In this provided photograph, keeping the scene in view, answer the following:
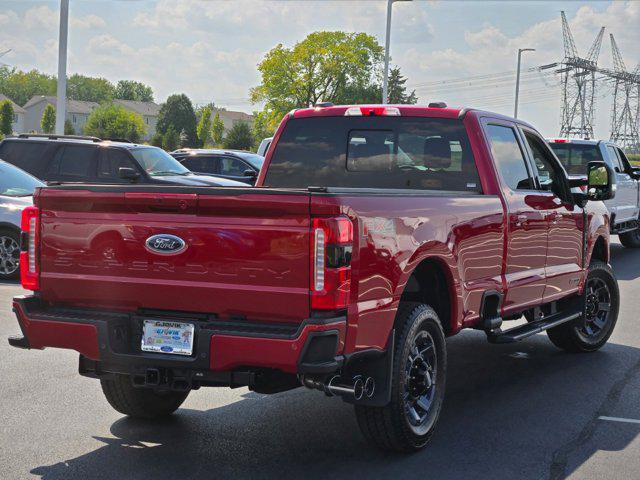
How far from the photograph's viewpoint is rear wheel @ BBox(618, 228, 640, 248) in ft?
68.0

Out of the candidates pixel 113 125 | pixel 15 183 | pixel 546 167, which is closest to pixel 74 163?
pixel 15 183

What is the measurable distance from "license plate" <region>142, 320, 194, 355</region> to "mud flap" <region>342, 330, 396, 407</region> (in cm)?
84

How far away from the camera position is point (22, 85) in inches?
7559

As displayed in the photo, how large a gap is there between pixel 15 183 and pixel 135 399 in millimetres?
8241

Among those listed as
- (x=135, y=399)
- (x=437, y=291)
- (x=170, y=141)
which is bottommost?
(x=135, y=399)

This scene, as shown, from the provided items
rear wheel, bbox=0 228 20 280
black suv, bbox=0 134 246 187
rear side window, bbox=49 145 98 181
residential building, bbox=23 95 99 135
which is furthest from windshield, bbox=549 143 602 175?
residential building, bbox=23 95 99 135

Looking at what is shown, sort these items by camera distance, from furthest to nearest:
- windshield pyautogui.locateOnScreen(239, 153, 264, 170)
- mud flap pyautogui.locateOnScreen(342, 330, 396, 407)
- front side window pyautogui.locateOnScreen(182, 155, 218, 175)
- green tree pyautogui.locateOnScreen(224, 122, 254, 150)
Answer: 1. green tree pyautogui.locateOnScreen(224, 122, 254, 150)
2. front side window pyautogui.locateOnScreen(182, 155, 218, 175)
3. windshield pyautogui.locateOnScreen(239, 153, 264, 170)
4. mud flap pyautogui.locateOnScreen(342, 330, 396, 407)

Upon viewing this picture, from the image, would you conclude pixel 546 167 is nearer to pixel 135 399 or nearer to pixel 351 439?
pixel 351 439

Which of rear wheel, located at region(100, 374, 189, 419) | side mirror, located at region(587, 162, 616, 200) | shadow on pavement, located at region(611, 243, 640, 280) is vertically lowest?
shadow on pavement, located at region(611, 243, 640, 280)

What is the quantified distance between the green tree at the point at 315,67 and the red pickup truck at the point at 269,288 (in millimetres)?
87807

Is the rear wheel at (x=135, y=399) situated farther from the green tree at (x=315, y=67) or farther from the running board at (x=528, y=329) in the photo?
the green tree at (x=315, y=67)

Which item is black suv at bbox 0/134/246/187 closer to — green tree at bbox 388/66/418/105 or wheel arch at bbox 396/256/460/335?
wheel arch at bbox 396/256/460/335

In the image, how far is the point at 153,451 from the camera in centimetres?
563

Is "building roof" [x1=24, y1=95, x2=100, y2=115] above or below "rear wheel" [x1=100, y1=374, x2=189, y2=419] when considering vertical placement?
above
